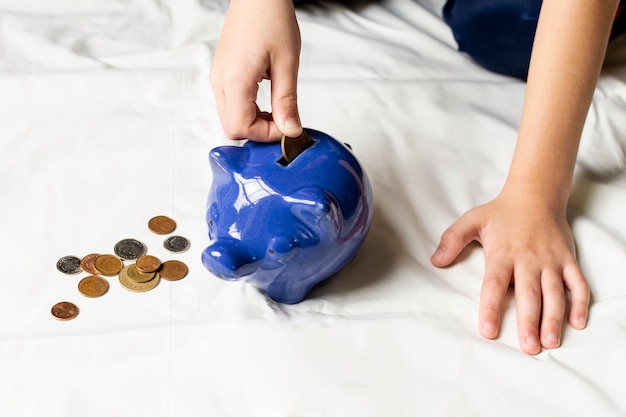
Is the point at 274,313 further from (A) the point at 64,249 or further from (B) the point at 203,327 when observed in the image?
A: (A) the point at 64,249

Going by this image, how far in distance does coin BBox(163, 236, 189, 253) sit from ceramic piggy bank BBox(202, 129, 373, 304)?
11 cm

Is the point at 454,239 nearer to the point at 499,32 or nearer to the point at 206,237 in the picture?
the point at 206,237

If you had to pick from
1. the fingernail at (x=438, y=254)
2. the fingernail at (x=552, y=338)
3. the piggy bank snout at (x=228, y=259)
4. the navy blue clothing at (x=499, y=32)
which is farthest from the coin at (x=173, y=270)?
the navy blue clothing at (x=499, y=32)

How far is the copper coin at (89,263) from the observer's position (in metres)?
0.80

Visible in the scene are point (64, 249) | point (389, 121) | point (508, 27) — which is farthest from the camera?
point (508, 27)

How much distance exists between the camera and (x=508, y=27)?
3.65 feet

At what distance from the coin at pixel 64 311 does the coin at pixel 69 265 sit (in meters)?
0.04

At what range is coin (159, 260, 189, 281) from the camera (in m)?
0.80

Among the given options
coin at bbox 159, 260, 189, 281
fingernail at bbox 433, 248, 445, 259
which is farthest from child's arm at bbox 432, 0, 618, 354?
coin at bbox 159, 260, 189, 281

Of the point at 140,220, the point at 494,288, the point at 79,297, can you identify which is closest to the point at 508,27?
the point at 494,288

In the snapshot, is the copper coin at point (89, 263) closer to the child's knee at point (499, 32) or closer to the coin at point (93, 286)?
the coin at point (93, 286)

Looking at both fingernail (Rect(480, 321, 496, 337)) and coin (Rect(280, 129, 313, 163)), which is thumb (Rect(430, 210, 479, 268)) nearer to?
fingernail (Rect(480, 321, 496, 337))

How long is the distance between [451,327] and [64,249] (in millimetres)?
399

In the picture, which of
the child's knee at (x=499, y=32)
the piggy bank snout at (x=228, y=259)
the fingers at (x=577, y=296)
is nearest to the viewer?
the piggy bank snout at (x=228, y=259)
